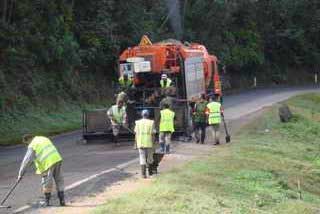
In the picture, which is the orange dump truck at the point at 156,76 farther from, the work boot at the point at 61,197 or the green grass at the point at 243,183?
the work boot at the point at 61,197

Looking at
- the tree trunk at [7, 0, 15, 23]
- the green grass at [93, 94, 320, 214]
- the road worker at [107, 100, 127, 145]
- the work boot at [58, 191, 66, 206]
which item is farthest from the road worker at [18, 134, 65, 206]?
the tree trunk at [7, 0, 15, 23]

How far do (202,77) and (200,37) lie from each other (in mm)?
28216

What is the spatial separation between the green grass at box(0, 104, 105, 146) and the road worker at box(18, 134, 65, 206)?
1304cm

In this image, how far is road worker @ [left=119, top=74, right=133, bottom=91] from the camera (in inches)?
1008

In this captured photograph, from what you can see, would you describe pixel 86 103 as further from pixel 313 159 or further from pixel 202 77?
pixel 313 159

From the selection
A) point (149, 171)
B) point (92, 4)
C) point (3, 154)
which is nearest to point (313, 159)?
point (149, 171)

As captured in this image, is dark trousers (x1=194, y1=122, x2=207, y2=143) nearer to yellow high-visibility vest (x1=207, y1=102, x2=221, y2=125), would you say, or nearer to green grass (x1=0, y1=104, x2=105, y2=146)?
yellow high-visibility vest (x1=207, y1=102, x2=221, y2=125)

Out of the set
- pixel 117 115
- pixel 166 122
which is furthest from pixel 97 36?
pixel 166 122

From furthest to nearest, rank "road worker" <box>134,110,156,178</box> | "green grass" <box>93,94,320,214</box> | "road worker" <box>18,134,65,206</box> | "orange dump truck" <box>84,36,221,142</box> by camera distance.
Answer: "orange dump truck" <box>84,36,221,142</box>
"road worker" <box>134,110,156,178</box>
"green grass" <box>93,94,320,214</box>
"road worker" <box>18,134,65,206</box>

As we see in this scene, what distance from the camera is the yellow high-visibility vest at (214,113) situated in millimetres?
24141

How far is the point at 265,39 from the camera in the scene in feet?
228

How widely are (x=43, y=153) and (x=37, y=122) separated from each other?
1850 centimetres

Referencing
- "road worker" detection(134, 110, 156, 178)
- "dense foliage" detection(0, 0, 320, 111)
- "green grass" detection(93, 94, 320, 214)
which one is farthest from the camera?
"dense foliage" detection(0, 0, 320, 111)

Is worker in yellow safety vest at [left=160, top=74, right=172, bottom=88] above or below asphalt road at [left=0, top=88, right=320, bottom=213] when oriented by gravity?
above
